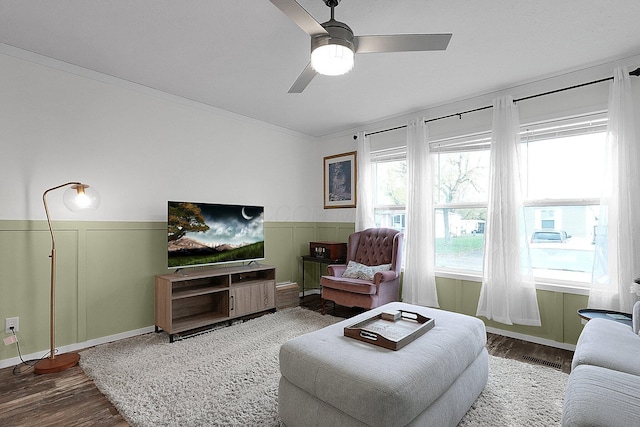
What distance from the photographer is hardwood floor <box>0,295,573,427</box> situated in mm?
1890

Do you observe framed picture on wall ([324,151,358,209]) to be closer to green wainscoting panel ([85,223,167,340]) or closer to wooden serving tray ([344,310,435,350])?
green wainscoting panel ([85,223,167,340])

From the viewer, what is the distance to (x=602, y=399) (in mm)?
1244

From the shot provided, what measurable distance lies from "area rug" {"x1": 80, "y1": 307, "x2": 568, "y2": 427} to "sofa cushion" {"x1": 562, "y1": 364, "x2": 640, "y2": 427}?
650mm

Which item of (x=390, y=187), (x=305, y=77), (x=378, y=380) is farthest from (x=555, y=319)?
(x=305, y=77)

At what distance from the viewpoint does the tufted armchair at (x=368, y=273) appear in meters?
3.49

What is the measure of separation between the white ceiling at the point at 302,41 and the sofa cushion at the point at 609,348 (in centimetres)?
208

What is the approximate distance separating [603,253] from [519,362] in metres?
1.20

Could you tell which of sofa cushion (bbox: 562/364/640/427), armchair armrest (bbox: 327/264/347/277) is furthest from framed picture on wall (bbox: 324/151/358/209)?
sofa cushion (bbox: 562/364/640/427)

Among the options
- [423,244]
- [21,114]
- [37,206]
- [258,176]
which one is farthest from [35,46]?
[423,244]

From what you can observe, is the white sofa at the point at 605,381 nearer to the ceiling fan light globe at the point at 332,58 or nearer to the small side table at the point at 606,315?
the small side table at the point at 606,315

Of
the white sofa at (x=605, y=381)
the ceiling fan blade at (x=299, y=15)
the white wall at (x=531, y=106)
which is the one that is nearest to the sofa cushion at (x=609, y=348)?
the white sofa at (x=605, y=381)

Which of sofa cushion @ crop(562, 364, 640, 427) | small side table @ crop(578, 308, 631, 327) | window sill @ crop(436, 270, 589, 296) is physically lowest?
small side table @ crop(578, 308, 631, 327)

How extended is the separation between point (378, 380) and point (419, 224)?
271 centimetres

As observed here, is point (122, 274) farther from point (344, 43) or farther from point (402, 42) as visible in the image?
point (402, 42)
